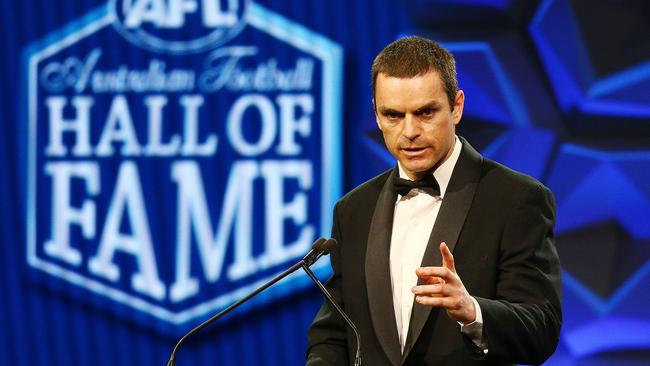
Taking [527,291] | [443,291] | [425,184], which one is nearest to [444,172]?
[425,184]

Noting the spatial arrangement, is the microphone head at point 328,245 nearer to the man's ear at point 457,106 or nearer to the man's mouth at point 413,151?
the man's mouth at point 413,151

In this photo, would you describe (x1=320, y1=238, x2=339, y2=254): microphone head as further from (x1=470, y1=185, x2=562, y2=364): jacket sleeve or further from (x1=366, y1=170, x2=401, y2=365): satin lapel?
(x1=470, y1=185, x2=562, y2=364): jacket sleeve

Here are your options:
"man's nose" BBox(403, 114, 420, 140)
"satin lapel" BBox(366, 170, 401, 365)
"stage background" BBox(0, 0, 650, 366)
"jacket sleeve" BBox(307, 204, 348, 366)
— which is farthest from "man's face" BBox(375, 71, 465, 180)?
"stage background" BBox(0, 0, 650, 366)

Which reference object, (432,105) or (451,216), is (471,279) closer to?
(451,216)

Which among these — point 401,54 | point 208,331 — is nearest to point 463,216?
point 401,54

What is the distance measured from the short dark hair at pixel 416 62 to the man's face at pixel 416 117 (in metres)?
0.01

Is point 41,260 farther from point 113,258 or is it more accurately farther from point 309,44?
point 309,44

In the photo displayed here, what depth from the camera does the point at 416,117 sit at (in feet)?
6.01

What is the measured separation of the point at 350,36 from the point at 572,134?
0.88 metres

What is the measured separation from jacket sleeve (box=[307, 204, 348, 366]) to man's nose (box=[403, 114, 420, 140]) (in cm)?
30

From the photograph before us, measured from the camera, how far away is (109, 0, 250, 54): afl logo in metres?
3.69

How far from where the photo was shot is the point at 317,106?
142 inches

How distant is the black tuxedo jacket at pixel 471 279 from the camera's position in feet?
5.74

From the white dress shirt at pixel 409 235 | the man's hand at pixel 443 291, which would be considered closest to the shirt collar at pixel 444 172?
the white dress shirt at pixel 409 235
